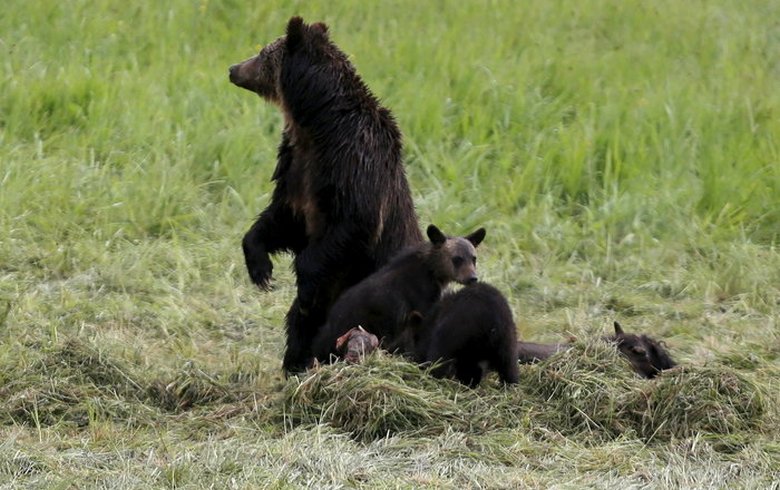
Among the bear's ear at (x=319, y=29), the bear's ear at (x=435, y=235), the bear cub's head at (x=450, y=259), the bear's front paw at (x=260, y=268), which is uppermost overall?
the bear's ear at (x=319, y=29)

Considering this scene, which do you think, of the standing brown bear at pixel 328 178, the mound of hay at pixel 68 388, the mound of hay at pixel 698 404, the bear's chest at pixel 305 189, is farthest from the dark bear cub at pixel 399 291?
the mound of hay at pixel 698 404

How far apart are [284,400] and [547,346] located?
176 centimetres

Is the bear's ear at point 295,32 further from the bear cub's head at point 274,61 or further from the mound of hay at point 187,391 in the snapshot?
the mound of hay at point 187,391

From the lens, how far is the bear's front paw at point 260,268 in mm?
8070

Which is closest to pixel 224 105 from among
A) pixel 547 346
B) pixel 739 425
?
pixel 547 346

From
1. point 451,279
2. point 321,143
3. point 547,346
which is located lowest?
point 547,346

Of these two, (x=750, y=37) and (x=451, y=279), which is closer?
(x=451, y=279)

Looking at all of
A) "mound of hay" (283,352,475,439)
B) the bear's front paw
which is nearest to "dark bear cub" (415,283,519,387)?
"mound of hay" (283,352,475,439)

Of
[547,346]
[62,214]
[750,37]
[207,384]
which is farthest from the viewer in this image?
[750,37]

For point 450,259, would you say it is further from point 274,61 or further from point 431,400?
point 274,61

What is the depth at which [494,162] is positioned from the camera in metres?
11.2

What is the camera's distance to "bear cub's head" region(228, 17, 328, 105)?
784 cm

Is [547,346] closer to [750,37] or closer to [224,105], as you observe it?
[224,105]

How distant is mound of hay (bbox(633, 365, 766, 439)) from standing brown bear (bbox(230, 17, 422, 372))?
1.65 m
